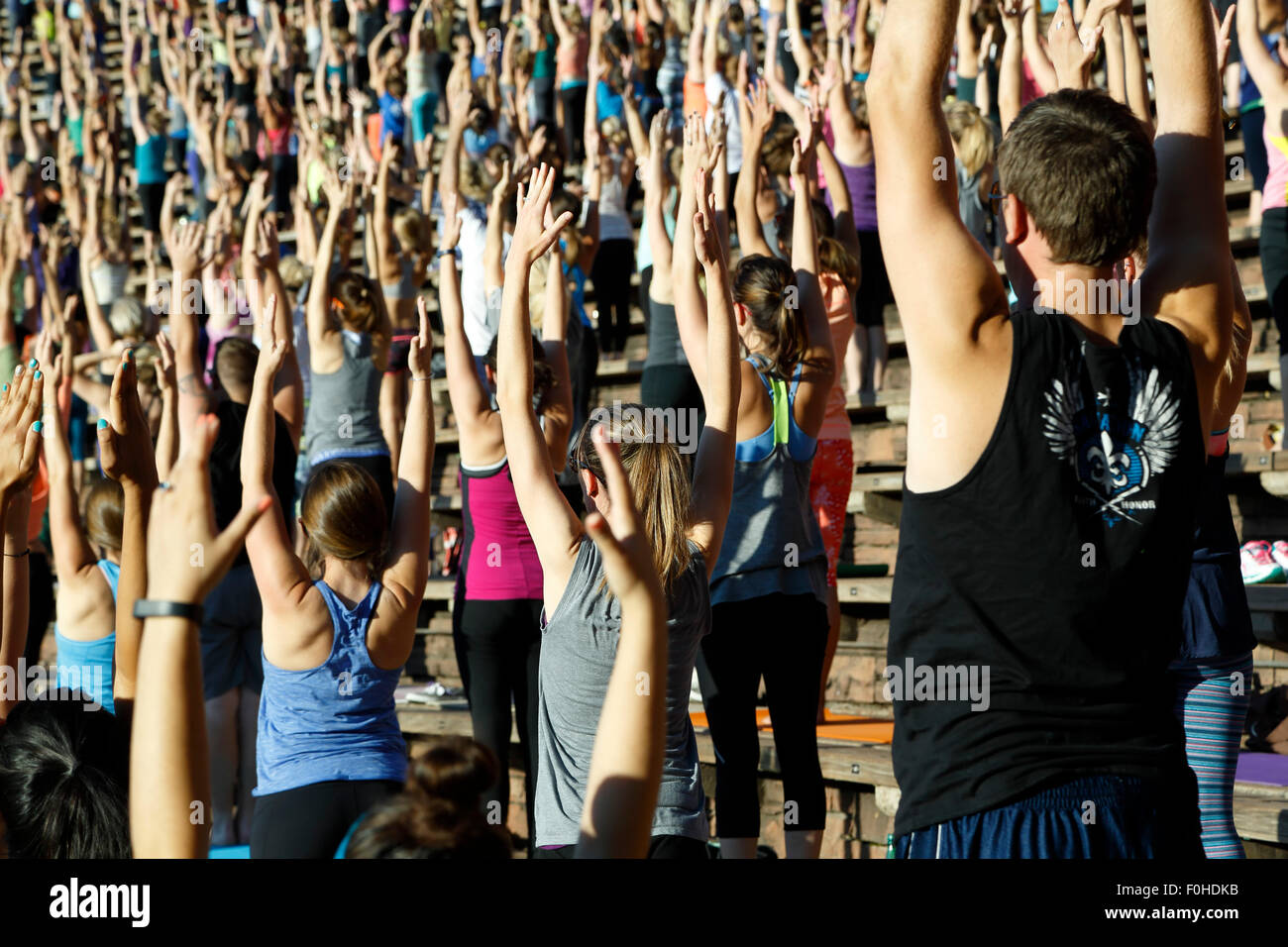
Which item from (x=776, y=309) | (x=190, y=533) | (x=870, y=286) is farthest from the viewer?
(x=870, y=286)

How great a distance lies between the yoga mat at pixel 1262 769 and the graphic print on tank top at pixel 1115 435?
2334 mm

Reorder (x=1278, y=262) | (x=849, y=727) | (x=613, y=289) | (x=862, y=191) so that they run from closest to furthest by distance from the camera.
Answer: (x=849, y=727), (x=1278, y=262), (x=862, y=191), (x=613, y=289)

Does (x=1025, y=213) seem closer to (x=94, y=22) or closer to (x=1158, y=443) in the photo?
(x=1158, y=443)

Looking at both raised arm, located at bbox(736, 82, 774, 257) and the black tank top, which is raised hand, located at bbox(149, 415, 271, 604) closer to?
the black tank top

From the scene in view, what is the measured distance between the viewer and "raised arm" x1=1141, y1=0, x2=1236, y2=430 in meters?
1.93

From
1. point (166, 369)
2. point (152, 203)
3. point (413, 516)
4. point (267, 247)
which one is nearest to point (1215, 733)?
point (413, 516)

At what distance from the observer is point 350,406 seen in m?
5.84

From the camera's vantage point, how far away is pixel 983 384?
5.78ft

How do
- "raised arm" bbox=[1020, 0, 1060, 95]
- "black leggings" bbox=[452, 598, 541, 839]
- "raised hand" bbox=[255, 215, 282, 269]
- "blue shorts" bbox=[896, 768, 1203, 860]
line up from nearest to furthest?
"blue shorts" bbox=[896, 768, 1203, 860] → "raised arm" bbox=[1020, 0, 1060, 95] → "black leggings" bbox=[452, 598, 541, 839] → "raised hand" bbox=[255, 215, 282, 269]

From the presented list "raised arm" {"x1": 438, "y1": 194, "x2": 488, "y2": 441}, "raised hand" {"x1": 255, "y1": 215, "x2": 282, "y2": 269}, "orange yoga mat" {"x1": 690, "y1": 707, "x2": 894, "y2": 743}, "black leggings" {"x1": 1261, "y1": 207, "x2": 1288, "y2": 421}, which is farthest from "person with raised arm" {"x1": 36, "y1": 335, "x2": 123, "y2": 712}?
"black leggings" {"x1": 1261, "y1": 207, "x2": 1288, "y2": 421}

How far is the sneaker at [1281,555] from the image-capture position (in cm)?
474

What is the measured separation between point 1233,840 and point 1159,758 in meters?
Answer: 1.57

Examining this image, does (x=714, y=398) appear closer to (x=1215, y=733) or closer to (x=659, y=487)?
(x=659, y=487)

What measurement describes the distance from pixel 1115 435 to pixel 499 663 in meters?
2.84
